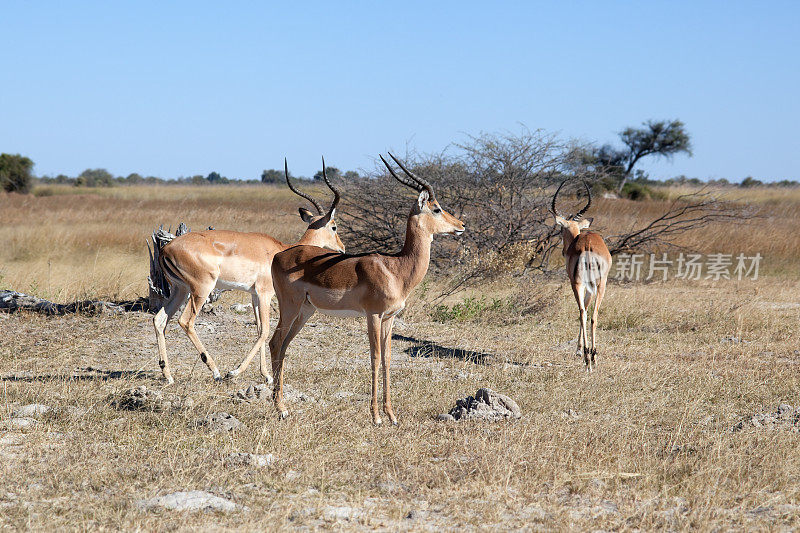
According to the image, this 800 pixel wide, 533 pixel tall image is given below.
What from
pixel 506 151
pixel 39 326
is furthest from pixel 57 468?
pixel 506 151

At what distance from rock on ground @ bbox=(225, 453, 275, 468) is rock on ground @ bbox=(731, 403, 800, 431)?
3.28 meters

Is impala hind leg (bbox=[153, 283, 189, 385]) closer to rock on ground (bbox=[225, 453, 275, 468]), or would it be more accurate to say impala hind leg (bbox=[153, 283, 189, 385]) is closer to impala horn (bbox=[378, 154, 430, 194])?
rock on ground (bbox=[225, 453, 275, 468])

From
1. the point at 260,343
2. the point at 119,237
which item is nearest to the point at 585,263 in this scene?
the point at 260,343

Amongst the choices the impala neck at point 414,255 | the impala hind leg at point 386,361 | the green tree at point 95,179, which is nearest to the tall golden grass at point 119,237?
the impala hind leg at point 386,361

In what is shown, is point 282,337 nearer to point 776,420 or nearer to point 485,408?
point 485,408

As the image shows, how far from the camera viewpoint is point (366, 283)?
5852 mm

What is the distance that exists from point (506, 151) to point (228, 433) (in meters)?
9.79

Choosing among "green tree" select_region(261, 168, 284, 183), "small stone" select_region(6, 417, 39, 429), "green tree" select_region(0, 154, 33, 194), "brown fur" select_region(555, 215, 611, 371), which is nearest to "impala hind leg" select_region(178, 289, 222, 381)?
"small stone" select_region(6, 417, 39, 429)

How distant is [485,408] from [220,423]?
6.22 ft

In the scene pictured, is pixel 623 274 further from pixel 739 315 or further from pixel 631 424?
pixel 631 424

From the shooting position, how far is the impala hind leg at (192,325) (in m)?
7.25

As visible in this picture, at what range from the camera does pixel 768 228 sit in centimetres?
2155

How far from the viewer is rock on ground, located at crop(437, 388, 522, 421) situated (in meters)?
5.91

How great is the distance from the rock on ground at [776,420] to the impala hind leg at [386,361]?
2.44 meters
